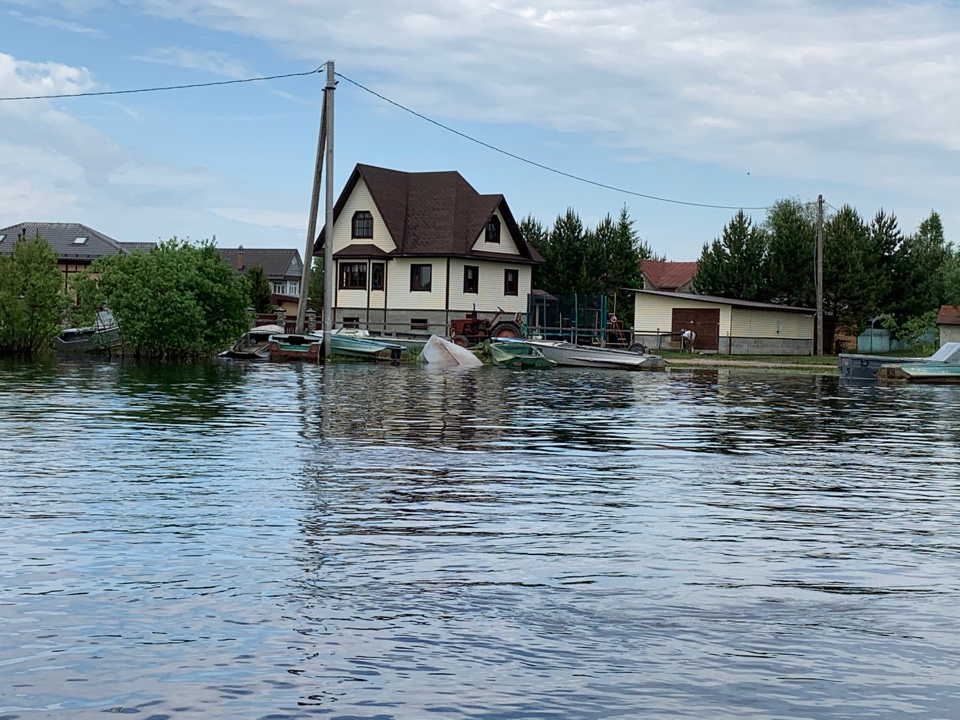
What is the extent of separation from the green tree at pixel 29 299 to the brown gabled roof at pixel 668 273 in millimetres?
71021

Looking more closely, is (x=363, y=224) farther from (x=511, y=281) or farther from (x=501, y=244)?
(x=511, y=281)

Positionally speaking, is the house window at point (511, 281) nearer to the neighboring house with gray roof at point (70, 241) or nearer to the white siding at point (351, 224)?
the white siding at point (351, 224)

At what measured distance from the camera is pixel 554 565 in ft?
29.4

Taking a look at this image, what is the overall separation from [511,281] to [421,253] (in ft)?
22.0

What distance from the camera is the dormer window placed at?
6925 cm

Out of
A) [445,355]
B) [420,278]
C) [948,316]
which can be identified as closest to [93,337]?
[445,355]

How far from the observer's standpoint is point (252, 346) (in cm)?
5169

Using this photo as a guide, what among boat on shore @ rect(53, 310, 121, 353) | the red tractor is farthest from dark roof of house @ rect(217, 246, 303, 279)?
boat on shore @ rect(53, 310, 121, 353)

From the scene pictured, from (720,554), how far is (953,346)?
39122 millimetres

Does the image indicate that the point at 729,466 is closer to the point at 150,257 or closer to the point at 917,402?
the point at 917,402

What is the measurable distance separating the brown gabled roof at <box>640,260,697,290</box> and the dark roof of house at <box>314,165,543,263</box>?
46.3 metres

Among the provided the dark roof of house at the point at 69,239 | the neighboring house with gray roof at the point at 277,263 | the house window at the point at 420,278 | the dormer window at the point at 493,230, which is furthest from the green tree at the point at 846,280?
the neighboring house with gray roof at the point at 277,263

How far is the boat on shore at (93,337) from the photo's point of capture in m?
52.1

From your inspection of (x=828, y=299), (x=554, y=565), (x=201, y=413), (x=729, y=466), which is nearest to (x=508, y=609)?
(x=554, y=565)
